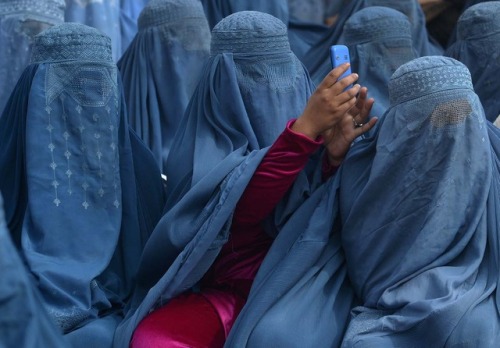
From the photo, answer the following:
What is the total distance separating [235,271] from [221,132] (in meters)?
0.46

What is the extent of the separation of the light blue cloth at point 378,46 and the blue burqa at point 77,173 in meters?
1.28

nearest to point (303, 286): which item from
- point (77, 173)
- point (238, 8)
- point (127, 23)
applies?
point (77, 173)

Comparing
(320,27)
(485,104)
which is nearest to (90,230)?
(485,104)

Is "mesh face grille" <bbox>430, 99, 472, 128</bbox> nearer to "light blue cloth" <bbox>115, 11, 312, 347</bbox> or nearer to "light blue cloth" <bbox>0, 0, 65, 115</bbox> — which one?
"light blue cloth" <bbox>115, 11, 312, 347</bbox>

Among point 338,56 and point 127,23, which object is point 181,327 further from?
point 127,23

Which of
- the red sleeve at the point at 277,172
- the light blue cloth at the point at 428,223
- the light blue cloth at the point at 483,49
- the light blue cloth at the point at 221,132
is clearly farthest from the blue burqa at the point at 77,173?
the light blue cloth at the point at 483,49

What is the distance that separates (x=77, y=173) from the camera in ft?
11.6

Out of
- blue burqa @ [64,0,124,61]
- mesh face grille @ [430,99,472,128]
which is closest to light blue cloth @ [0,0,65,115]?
blue burqa @ [64,0,124,61]

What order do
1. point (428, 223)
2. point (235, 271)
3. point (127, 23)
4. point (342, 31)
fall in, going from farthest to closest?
1. point (127, 23)
2. point (342, 31)
3. point (235, 271)
4. point (428, 223)

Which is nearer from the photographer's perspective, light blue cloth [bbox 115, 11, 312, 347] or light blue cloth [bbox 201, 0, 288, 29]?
light blue cloth [bbox 115, 11, 312, 347]

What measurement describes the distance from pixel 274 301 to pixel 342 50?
84 cm

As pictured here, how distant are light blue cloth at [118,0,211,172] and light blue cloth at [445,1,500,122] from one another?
1.16 m

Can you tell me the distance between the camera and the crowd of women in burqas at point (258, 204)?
9.80 ft

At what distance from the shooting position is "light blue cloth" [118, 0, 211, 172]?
4.61m
